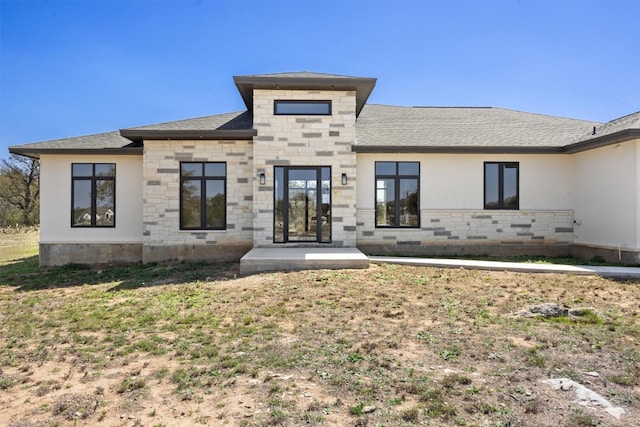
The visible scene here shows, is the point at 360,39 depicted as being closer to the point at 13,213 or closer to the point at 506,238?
the point at 506,238

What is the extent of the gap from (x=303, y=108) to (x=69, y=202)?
25.5 ft

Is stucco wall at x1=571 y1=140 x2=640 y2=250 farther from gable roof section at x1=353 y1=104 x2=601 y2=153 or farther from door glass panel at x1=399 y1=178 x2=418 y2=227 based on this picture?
door glass panel at x1=399 y1=178 x2=418 y2=227

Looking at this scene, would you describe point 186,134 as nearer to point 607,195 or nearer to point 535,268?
point 535,268

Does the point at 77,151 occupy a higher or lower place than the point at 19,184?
lower

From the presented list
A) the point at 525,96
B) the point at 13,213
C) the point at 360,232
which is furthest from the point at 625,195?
the point at 13,213

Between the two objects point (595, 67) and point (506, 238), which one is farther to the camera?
point (595, 67)

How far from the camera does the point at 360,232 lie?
11.6m

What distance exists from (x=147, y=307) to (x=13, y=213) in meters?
26.3

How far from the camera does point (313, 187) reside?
36.8ft

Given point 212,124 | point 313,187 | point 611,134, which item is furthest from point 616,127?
point 212,124

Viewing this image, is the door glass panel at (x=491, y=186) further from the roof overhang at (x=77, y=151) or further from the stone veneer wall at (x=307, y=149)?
the roof overhang at (x=77, y=151)

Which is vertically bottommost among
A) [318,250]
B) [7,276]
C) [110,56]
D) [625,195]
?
[7,276]

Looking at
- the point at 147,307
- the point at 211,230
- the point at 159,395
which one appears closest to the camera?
the point at 159,395

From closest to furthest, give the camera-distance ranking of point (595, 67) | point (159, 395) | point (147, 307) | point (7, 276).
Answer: point (159, 395) → point (147, 307) → point (7, 276) → point (595, 67)
